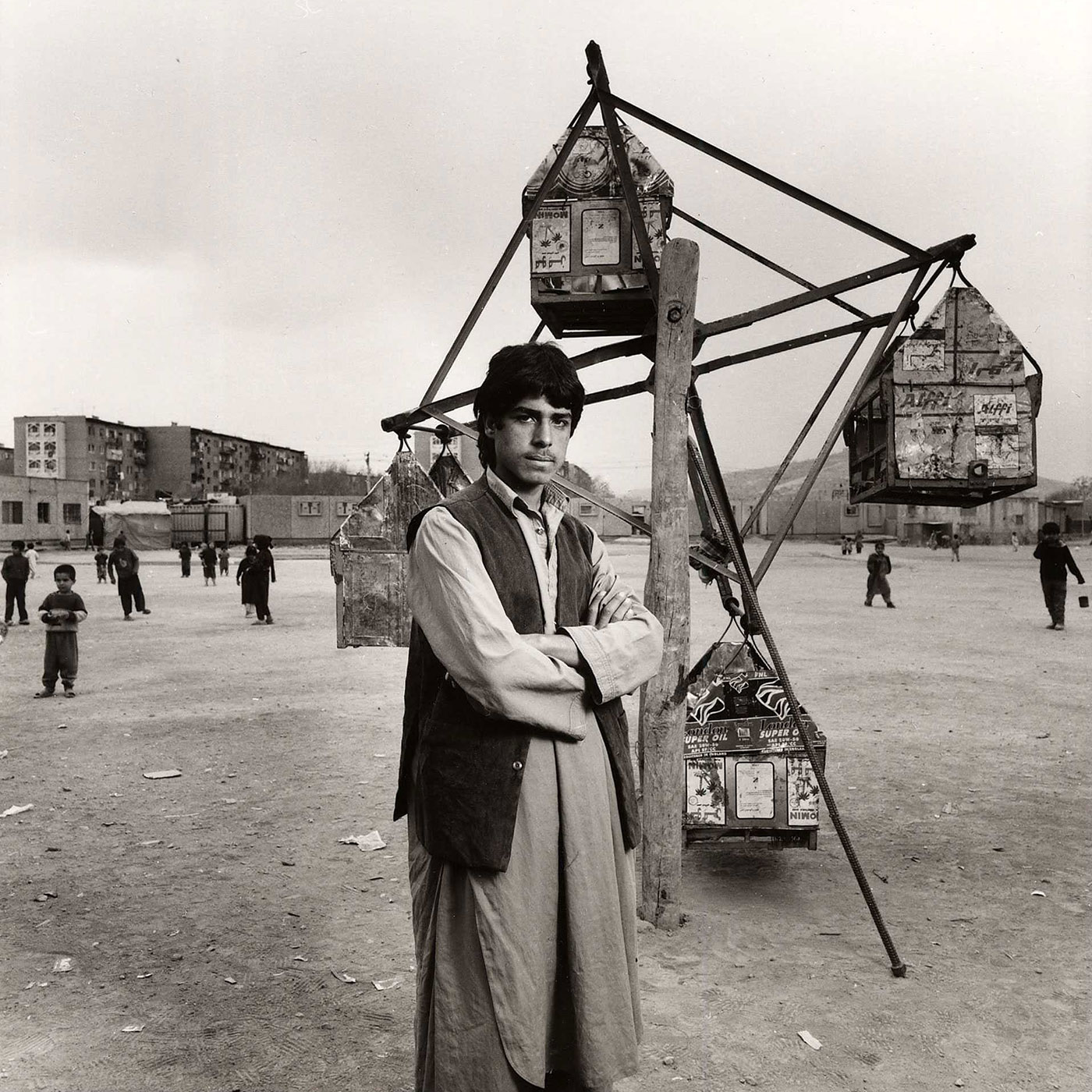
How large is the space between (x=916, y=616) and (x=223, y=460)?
95630 mm

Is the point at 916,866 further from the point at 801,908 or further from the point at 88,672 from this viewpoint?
the point at 88,672

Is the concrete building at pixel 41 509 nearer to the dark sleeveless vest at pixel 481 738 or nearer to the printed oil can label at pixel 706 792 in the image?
the printed oil can label at pixel 706 792

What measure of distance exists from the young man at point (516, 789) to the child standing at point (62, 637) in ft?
27.1

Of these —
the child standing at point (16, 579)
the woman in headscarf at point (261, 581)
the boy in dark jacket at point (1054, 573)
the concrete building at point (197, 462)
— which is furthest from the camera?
the concrete building at point (197, 462)

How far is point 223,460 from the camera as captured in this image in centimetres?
10175

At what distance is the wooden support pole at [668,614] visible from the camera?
372 centimetres

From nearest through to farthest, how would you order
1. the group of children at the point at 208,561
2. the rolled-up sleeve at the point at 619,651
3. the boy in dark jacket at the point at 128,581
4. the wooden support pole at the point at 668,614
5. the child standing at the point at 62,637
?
the rolled-up sleeve at the point at 619,651 → the wooden support pole at the point at 668,614 → the child standing at the point at 62,637 → the boy in dark jacket at the point at 128,581 → the group of children at the point at 208,561

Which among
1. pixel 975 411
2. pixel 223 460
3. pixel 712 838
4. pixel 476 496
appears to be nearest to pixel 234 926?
pixel 712 838

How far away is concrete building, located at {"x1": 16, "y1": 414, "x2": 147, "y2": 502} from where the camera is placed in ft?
281

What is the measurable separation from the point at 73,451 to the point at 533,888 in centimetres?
9439

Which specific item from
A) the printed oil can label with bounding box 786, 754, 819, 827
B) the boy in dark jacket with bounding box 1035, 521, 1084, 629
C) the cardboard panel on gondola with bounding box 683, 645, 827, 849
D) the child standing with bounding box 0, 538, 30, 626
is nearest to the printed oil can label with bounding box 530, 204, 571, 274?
the cardboard panel on gondola with bounding box 683, 645, 827, 849

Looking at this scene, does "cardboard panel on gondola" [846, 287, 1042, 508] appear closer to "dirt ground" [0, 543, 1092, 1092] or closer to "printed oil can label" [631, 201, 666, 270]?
"printed oil can label" [631, 201, 666, 270]

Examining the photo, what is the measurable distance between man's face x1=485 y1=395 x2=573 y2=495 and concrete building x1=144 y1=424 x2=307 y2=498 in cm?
9352

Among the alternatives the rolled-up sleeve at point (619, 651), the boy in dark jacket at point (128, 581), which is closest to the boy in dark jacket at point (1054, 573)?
the rolled-up sleeve at point (619, 651)
